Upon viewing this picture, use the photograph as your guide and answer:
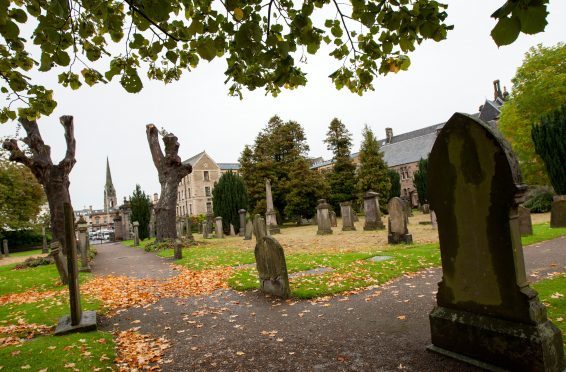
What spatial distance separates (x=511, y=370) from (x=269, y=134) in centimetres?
4299

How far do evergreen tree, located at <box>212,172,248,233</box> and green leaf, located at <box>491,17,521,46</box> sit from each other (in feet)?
95.1

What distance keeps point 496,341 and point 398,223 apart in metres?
10.3

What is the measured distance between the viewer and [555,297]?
4.86 metres

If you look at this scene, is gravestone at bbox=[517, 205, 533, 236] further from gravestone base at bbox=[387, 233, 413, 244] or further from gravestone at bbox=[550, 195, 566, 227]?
gravestone base at bbox=[387, 233, 413, 244]

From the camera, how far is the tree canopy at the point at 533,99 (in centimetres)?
2595

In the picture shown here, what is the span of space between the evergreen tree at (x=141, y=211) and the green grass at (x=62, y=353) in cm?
3070

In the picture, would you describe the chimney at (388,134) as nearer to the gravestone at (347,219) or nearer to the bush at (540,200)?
the bush at (540,200)

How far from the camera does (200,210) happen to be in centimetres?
6431

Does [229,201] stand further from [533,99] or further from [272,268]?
[533,99]

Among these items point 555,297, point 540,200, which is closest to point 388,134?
point 540,200

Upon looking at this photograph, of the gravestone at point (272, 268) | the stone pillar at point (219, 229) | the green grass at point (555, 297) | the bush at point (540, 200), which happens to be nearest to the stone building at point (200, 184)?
the stone pillar at point (219, 229)

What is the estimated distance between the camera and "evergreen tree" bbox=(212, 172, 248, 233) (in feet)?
99.9

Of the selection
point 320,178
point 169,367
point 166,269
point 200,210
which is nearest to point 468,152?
point 169,367

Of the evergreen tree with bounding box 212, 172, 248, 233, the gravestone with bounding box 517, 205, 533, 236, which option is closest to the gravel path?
the gravestone with bounding box 517, 205, 533, 236
